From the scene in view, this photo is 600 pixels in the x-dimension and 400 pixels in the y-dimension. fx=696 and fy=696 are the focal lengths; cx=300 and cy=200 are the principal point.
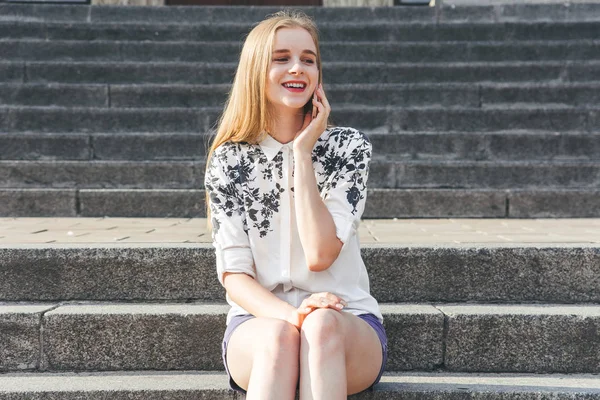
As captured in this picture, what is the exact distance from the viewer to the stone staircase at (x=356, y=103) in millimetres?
4457

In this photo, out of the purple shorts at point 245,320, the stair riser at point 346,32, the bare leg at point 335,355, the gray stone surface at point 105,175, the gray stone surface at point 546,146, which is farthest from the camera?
the stair riser at point 346,32

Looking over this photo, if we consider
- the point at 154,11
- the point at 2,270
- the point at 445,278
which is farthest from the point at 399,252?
the point at 154,11

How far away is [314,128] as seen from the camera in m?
2.34

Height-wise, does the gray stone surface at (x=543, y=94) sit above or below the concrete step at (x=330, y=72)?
below

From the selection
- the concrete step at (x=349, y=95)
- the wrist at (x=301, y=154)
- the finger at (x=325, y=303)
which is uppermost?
the concrete step at (x=349, y=95)

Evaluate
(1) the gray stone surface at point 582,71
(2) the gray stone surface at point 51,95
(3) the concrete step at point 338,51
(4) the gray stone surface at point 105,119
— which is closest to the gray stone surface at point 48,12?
(3) the concrete step at point 338,51

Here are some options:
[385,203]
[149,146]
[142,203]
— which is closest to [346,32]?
[149,146]

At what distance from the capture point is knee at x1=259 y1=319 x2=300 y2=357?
203cm

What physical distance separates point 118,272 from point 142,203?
1557 millimetres

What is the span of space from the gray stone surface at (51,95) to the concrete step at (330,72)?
28 cm

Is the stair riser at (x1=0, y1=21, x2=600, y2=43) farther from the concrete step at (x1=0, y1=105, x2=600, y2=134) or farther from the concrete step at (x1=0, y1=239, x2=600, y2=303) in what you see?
the concrete step at (x1=0, y1=239, x2=600, y2=303)

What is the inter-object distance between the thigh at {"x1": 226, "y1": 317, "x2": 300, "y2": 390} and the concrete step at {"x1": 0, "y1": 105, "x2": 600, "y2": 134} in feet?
10.8

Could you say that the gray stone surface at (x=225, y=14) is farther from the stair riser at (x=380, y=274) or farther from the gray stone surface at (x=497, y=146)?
the stair riser at (x=380, y=274)

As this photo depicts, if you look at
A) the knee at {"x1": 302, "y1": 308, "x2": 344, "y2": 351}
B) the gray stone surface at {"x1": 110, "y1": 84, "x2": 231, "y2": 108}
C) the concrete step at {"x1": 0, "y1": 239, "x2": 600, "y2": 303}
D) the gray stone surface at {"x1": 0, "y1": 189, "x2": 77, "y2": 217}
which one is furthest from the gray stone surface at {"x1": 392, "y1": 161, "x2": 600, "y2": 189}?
the knee at {"x1": 302, "y1": 308, "x2": 344, "y2": 351}
